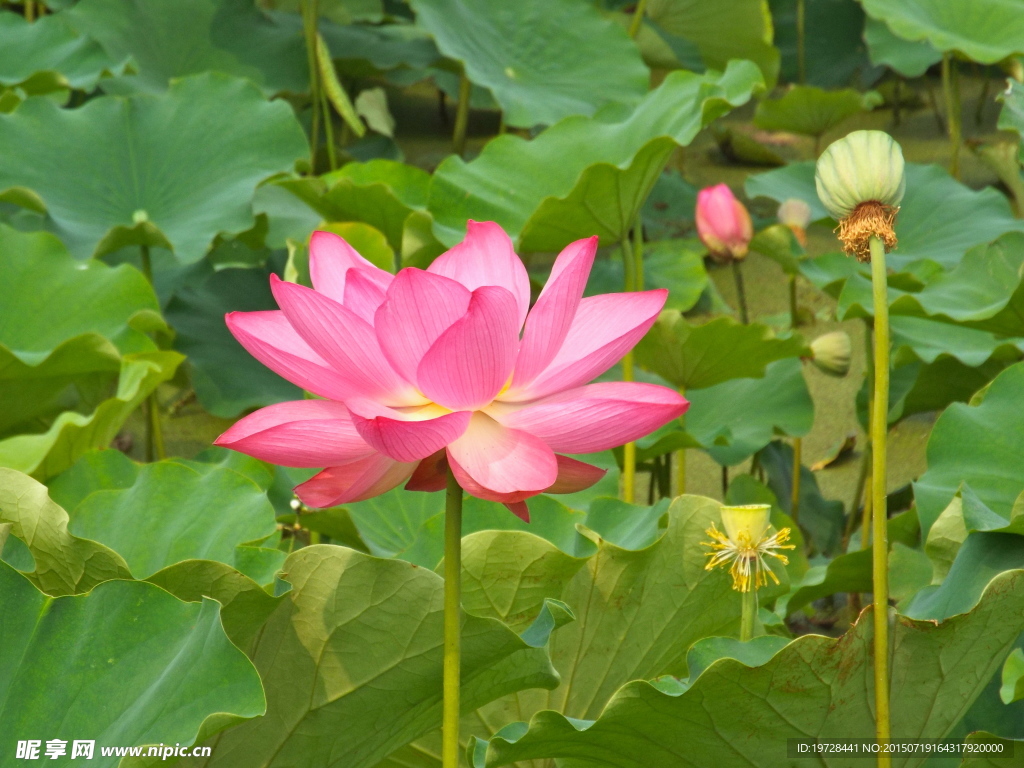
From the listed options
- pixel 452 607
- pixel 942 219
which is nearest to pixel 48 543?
pixel 452 607

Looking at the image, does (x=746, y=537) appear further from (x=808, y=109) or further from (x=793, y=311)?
(x=808, y=109)

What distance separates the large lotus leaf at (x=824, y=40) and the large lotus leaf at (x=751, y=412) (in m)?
2.23

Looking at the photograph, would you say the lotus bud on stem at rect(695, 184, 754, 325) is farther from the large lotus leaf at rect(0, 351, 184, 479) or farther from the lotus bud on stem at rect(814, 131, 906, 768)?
the lotus bud on stem at rect(814, 131, 906, 768)

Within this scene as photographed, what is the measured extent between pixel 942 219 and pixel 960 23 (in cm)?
56

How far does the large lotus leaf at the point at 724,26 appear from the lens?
3.03 metres

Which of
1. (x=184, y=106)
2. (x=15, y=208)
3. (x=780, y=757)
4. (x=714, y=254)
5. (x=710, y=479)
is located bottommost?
(x=710, y=479)

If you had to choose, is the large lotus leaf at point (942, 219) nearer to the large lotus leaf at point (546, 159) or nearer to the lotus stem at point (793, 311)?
the lotus stem at point (793, 311)

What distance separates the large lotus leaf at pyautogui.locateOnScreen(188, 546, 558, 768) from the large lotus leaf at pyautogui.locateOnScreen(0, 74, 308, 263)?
1.17 meters

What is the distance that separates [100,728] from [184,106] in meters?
1.62

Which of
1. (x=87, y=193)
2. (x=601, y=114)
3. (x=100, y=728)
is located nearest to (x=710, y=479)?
(x=601, y=114)

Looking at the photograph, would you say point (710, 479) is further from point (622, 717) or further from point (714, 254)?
point (622, 717)

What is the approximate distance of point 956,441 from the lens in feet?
3.57

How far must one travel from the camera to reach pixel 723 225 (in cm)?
198

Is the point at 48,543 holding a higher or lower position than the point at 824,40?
higher
